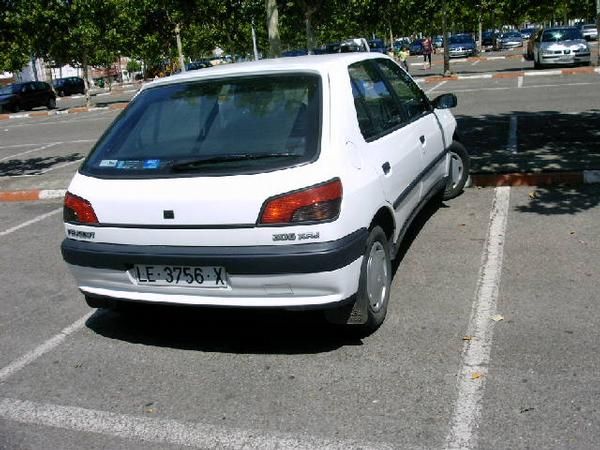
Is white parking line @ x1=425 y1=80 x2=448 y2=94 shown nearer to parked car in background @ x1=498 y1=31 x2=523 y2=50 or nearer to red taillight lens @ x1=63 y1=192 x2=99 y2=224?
red taillight lens @ x1=63 y1=192 x2=99 y2=224

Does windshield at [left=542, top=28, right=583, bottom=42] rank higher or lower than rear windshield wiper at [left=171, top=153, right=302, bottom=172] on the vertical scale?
higher

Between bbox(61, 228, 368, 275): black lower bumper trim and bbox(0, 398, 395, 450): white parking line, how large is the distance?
2.68 feet

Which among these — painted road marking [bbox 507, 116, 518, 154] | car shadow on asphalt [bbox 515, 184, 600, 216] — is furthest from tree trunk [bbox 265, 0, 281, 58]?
car shadow on asphalt [bbox 515, 184, 600, 216]

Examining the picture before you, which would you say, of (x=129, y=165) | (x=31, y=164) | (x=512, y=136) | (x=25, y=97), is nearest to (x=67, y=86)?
(x=25, y=97)

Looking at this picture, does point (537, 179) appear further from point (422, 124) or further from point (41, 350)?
point (41, 350)

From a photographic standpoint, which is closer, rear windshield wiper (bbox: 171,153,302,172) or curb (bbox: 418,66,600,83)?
rear windshield wiper (bbox: 171,153,302,172)

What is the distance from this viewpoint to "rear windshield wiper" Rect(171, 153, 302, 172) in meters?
3.55

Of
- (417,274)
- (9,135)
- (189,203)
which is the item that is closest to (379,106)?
(417,274)

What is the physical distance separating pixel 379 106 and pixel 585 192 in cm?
324

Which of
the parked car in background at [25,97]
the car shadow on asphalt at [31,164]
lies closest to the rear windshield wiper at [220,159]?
the car shadow on asphalt at [31,164]

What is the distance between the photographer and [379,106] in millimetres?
4543

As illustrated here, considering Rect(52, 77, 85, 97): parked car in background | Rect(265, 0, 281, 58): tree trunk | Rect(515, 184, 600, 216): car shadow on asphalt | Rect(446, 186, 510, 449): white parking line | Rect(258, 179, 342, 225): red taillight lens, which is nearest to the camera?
Rect(446, 186, 510, 449): white parking line

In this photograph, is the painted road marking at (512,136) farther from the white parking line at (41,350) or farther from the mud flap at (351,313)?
the white parking line at (41,350)

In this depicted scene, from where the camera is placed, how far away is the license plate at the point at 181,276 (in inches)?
140
